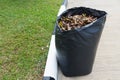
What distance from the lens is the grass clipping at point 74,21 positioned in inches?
119

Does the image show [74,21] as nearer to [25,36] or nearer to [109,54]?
[109,54]

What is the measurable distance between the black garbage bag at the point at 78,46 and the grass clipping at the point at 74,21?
0.30 feet

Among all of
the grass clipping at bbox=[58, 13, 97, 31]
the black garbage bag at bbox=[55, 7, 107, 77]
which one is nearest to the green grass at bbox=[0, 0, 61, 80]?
the black garbage bag at bbox=[55, 7, 107, 77]

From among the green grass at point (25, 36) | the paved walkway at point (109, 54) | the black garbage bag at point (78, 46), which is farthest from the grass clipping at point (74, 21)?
the green grass at point (25, 36)

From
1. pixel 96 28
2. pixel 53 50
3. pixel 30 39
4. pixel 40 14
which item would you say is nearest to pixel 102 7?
pixel 40 14

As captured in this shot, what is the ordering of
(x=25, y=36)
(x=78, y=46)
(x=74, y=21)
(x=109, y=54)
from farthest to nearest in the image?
(x=25, y=36), (x=109, y=54), (x=74, y=21), (x=78, y=46)

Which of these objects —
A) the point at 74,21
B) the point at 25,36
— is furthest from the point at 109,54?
the point at 25,36

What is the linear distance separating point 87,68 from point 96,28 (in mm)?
500

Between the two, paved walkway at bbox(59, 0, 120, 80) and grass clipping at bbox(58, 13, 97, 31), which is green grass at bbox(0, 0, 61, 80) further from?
grass clipping at bbox(58, 13, 97, 31)

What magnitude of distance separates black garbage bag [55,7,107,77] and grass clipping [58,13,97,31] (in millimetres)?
93

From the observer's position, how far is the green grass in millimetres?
3531

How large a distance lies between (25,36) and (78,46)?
160 cm

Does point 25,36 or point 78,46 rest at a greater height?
point 78,46

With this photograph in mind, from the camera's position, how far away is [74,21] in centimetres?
311
